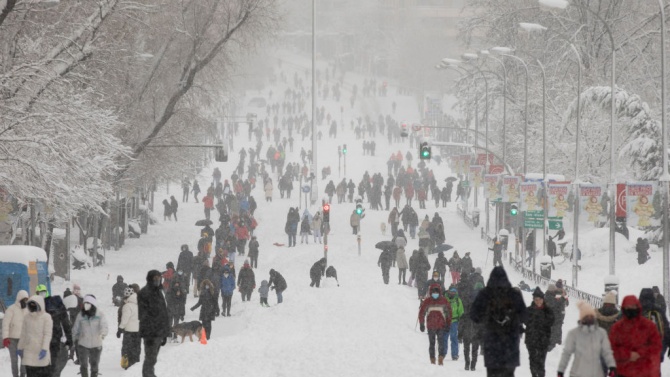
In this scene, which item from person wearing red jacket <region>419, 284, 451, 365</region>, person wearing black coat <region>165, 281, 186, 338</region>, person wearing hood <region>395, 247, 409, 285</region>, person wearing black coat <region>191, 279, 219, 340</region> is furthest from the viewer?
person wearing hood <region>395, 247, 409, 285</region>

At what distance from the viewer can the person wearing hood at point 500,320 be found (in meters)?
13.2

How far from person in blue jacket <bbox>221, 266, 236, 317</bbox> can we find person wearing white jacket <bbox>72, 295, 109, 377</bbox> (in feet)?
49.4

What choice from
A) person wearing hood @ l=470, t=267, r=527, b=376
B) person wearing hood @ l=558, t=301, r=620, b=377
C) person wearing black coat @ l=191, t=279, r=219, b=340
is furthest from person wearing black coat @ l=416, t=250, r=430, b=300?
person wearing hood @ l=470, t=267, r=527, b=376

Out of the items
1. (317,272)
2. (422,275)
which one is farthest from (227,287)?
(422,275)

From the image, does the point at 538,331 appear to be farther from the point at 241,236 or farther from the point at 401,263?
the point at 241,236

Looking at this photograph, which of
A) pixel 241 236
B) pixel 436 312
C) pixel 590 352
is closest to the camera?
pixel 590 352

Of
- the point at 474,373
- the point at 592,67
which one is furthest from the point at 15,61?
the point at 592,67

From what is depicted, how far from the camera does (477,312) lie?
13305mm

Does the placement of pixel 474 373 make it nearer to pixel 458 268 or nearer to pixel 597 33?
pixel 458 268

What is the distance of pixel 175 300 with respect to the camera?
29500 mm

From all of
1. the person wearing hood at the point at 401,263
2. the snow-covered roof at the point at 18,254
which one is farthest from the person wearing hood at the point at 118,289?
the person wearing hood at the point at 401,263

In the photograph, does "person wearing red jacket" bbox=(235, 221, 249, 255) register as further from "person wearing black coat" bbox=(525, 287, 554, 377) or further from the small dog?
"person wearing black coat" bbox=(525, 287, 554, 377)

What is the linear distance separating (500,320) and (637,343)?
136 cm

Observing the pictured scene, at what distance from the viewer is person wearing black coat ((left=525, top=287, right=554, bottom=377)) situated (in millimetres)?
16875
